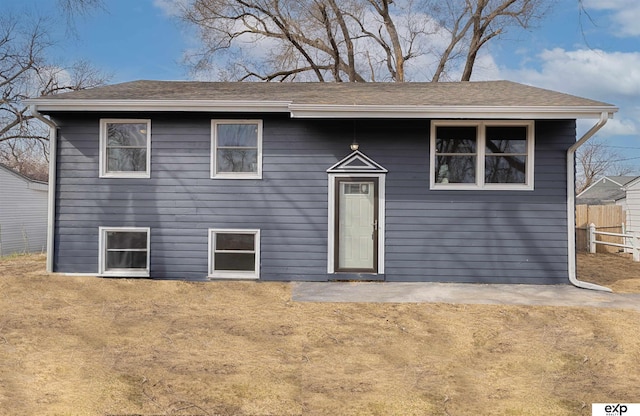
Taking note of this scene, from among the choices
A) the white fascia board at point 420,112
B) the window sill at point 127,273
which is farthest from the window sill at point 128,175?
the white fascia board at point 420,112

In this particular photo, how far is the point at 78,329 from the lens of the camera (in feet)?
16.8

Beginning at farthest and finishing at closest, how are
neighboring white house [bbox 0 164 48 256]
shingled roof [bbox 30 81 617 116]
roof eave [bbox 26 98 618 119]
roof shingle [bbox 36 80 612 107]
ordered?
neighboring white house [bbox 0 164 48 256] < roof shingle [bbox 36 80 612 107] < shingled roof [bbox 30 81 617 116] < roof eave [bbox 26 98 618 119]

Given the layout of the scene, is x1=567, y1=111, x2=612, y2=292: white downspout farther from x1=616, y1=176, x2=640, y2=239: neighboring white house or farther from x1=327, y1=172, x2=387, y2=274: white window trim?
x1=616, y1=176, x2=640, y2=239: neighboring white house

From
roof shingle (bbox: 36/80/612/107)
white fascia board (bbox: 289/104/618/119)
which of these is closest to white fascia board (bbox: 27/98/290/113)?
roof shingle (bbox: 36/80/612/107)

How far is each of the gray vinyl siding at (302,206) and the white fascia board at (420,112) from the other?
0.51 meters

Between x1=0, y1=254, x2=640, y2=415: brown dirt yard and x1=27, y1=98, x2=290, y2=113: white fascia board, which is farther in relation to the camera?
x1=27, y1=98, x2=290, y2=113: white fascia board

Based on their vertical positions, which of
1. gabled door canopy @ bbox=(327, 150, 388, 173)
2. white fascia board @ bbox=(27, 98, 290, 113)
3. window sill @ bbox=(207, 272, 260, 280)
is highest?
white fascia board @ bbox=(27, 98, 290, 113)

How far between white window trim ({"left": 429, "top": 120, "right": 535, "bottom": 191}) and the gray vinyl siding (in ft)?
0.37

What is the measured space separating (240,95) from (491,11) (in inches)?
629

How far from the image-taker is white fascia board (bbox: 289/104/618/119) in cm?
745

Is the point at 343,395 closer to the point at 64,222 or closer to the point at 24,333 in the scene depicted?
the point at 24,333

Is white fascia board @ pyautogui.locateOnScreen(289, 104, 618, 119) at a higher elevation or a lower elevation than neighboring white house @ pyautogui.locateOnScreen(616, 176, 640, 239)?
higher

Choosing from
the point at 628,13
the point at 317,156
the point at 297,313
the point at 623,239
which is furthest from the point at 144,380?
the point at 628,13

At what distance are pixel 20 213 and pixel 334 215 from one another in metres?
20.1
